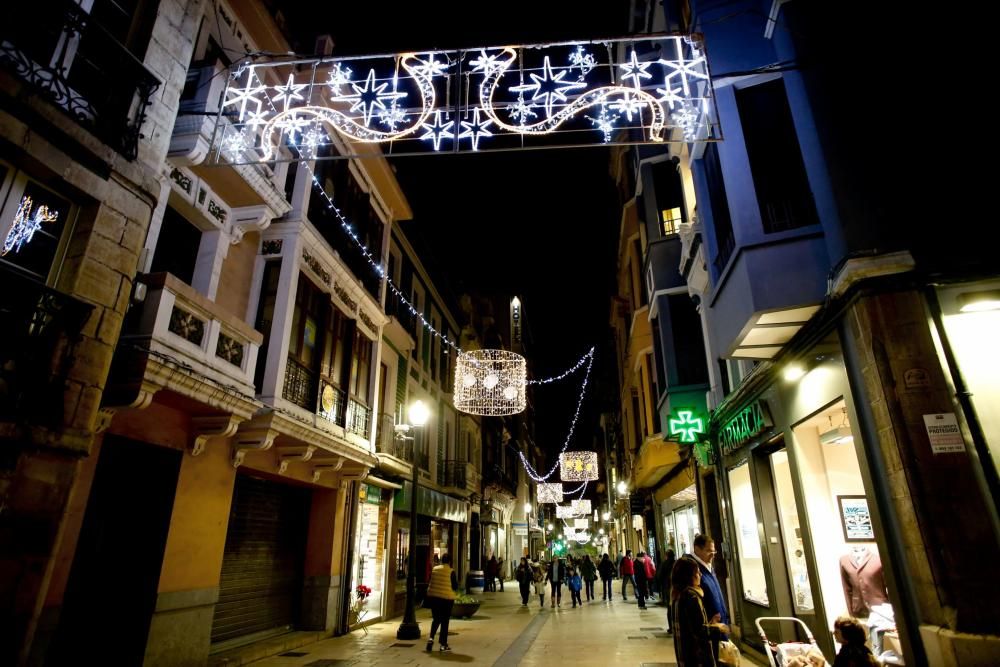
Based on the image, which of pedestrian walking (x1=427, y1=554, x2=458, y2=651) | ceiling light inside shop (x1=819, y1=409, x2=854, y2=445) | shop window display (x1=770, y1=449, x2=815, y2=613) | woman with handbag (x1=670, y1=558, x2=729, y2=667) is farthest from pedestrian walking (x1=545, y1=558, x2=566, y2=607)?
woman with handbag (x1=670, y1=558, x2=729, y2=667)

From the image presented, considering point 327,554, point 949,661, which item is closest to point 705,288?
point 949,661

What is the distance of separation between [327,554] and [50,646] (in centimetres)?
658

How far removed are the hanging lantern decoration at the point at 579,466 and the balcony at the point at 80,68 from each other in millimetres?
28807

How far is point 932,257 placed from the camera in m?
5.92

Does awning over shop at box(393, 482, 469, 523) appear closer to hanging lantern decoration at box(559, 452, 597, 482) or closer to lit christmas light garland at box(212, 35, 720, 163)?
hanging lantern decoration at box(559, 452, 597, 482)

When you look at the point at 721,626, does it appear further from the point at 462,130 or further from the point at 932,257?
the point at 462,130

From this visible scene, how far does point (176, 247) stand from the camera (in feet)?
28.8

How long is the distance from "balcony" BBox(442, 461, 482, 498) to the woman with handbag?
1864 cm

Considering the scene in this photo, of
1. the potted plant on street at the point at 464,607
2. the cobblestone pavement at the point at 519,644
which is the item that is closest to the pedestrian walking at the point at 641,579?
the cobblestone pavement at the point at 519,644

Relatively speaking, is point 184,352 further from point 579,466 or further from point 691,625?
point 579,466

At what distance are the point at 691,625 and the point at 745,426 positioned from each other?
21.1 feet

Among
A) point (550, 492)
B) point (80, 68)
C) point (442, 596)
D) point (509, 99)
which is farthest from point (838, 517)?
point (550, 492)

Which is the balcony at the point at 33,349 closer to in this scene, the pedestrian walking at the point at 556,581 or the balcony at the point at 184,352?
the balcony at the point at 184,352

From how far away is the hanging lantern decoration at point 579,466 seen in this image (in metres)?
31.9
